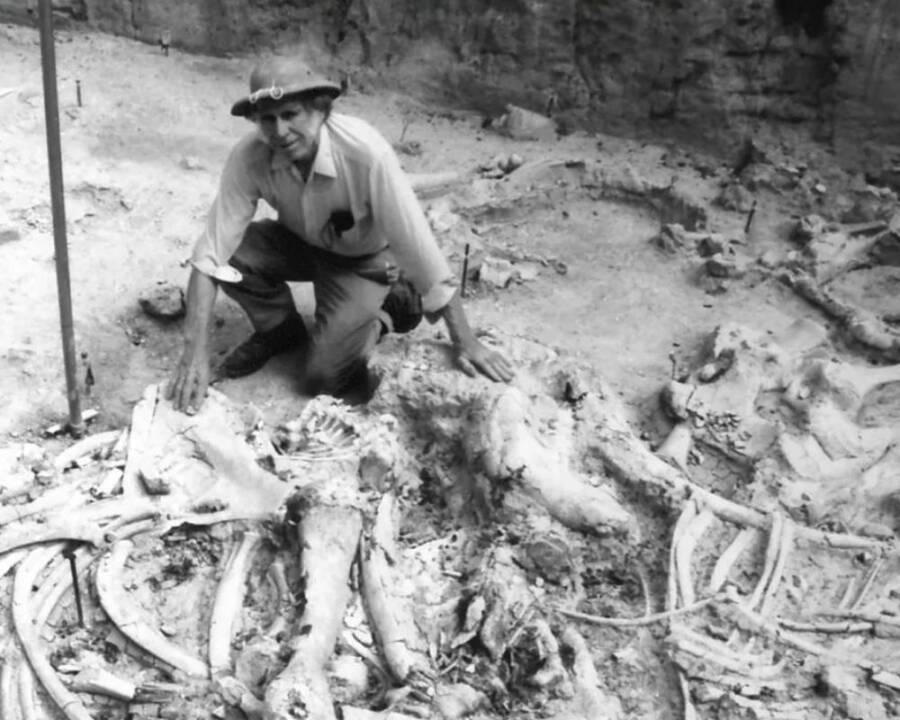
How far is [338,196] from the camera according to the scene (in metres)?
3.82

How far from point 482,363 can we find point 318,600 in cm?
120

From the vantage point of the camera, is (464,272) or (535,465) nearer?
(535,465)

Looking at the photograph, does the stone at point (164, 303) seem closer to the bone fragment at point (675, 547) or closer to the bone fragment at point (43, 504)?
the bone fragment at point (43, 504)

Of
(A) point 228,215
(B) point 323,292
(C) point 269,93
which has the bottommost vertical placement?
(B) point 323,292

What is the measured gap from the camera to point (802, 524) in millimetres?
3588

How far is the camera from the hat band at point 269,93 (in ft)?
Answer: 11.0

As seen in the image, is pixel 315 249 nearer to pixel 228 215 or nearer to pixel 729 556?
pixel 228 215

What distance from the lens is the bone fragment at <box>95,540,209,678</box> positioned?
281 centimetres

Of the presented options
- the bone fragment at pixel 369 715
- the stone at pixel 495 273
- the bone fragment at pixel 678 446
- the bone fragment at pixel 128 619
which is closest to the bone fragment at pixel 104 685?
the bone fragment at pixel 128 619

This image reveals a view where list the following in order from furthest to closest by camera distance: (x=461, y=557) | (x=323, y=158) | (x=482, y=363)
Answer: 1. (x=482, y=363)
2. (x=323, y=158)
3. (x=461, y=557)

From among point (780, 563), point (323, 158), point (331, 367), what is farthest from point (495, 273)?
point (780, 563)

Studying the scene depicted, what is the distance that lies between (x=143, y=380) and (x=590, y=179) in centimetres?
295

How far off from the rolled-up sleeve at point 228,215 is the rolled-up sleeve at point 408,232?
1.58 feet

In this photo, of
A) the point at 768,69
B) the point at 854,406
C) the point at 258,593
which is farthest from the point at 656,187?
the point at 258,593
